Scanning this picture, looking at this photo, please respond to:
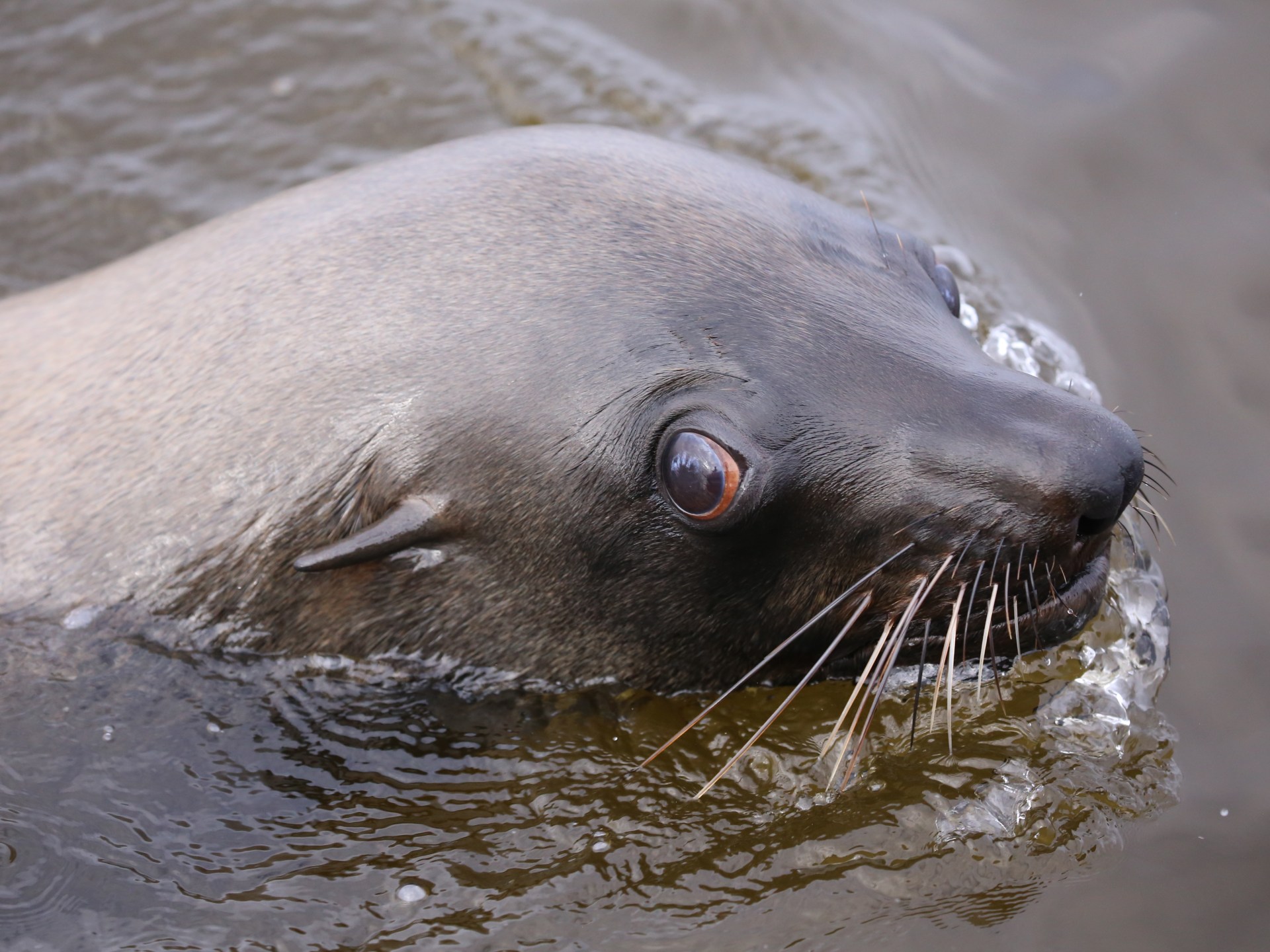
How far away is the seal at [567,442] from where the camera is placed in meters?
3.12

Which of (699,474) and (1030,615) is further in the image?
(1030,615)

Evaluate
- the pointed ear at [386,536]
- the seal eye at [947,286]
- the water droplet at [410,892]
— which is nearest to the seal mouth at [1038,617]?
the seal eye at [947,286]

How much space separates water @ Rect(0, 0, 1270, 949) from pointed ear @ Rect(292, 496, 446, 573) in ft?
1.36

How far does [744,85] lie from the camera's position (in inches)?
245

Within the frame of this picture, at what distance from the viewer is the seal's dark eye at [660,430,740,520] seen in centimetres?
305

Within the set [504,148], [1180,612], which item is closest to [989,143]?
[1180,612]

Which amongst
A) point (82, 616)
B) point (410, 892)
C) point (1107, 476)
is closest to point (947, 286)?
point (1107, 476)

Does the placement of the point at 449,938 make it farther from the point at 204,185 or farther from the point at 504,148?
the point at 204,185

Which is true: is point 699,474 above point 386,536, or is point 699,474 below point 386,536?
above

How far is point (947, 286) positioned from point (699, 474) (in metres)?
1.08

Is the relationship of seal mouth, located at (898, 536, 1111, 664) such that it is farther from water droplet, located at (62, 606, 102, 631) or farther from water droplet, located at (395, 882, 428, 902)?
water droplet, located at (62, 606, 102, 631)

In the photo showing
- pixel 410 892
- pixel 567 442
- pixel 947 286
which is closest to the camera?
pixel 567 442

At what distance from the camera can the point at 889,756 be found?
3766 mm

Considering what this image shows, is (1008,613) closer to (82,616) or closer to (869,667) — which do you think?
(869,667)
